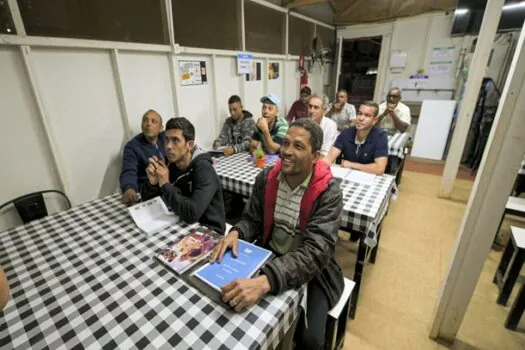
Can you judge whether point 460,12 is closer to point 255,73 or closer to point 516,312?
point 255,73

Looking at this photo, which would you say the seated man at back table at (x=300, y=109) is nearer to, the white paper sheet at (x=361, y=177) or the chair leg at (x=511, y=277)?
the white paper sheet at (x=361, y=177)

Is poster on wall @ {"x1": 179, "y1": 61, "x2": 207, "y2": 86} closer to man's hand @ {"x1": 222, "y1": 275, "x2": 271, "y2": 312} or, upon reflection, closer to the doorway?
man's hand @ {"x1": 222, "y1": 275, "x2": 271, "y2": 312}

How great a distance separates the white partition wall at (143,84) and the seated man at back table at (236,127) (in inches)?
28.5

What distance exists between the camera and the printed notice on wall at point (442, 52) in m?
4.57

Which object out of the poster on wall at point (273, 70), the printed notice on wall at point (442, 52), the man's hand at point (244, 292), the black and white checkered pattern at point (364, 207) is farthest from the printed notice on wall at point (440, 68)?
the man's hand at point (244, 292)

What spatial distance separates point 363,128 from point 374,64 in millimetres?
4257

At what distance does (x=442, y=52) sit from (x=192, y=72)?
4615mm

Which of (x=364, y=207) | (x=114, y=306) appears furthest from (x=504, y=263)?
(x=114, y=306)

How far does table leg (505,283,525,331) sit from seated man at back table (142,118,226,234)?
1.88m

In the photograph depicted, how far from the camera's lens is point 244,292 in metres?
0.83

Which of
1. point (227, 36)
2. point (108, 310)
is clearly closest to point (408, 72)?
point (227, 36)

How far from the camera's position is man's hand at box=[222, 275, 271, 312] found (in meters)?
0.82

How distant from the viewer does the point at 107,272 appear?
101cm

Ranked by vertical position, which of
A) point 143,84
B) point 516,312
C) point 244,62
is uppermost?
point 244,62
